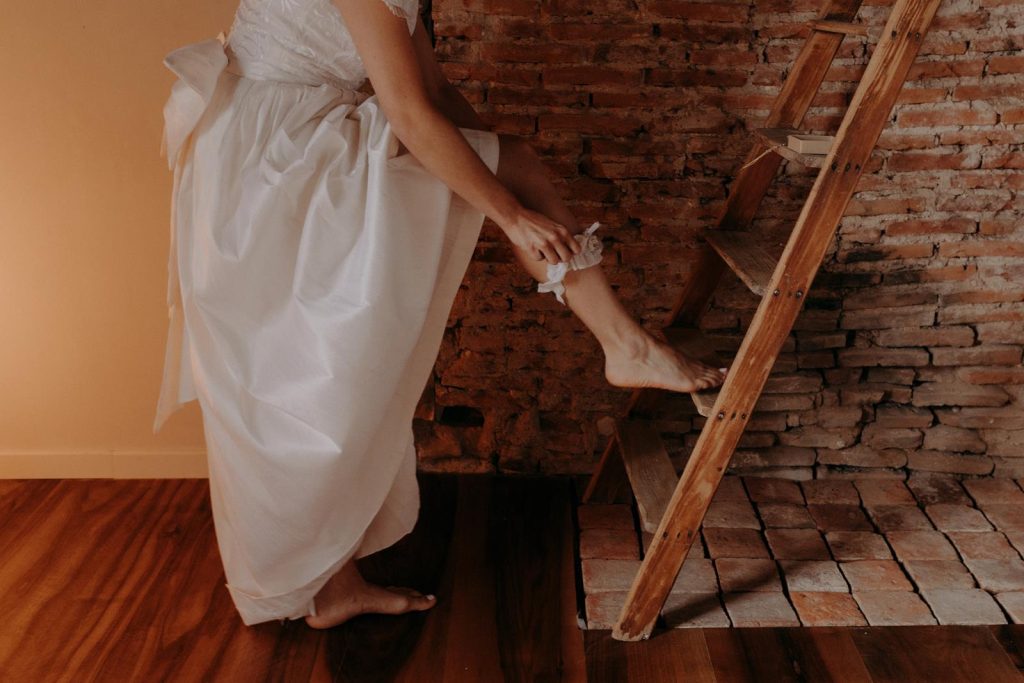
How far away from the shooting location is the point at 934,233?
8.87 feet

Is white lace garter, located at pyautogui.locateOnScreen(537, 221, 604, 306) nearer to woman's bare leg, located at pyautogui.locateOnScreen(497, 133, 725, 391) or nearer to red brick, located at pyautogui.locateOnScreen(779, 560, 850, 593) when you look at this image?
woman's bare leg, located at pyautogui.locateOnScreen(497, 133, 725, 391)

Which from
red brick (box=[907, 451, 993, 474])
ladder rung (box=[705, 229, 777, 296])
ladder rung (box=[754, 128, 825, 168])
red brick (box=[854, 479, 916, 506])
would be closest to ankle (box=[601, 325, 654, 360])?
ladder rung (box=[705, 229, 777, 296])

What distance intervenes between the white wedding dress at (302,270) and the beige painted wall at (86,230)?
65cm

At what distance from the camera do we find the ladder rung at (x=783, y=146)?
2.03 m

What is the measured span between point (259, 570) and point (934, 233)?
207 centimetres

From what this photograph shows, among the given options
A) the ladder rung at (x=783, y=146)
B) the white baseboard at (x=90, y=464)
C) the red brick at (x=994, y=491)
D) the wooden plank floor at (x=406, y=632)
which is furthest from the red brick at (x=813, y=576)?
the white baseboard at (x=90, y=464)

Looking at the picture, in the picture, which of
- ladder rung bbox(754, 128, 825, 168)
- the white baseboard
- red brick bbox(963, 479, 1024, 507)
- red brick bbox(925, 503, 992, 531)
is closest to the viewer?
ladder rung bbox(754, 128, 825, 168)

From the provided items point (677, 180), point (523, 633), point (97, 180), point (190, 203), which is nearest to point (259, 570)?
point (523, 633)

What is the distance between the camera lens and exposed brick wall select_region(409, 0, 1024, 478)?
2.53 m

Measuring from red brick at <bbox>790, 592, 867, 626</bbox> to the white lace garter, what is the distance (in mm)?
977

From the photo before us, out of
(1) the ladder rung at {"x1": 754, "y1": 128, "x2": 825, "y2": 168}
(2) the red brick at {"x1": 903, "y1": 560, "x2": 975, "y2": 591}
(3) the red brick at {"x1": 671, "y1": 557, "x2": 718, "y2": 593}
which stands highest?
(1) the ladder rung at {"x1": 754, "y1": 128, "x2": 825, "y2": 168}

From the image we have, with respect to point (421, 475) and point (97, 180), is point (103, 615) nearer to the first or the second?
point (421, 475)

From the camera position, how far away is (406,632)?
2.18m

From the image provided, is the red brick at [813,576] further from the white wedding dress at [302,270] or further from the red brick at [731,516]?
the white wedding dress at [302,270]
